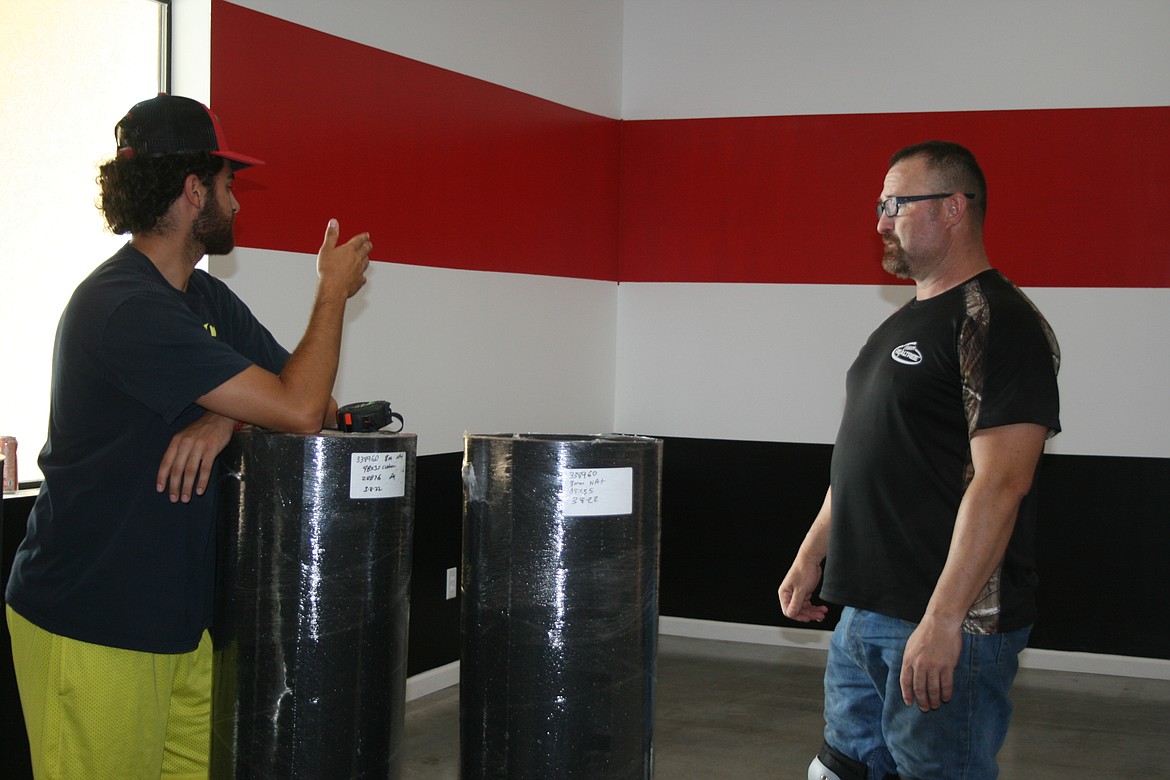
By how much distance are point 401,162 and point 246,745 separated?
2426 millimetres

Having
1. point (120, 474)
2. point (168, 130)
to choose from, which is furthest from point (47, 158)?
point (120, 474)

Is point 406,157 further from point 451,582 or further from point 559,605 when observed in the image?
point 559,605

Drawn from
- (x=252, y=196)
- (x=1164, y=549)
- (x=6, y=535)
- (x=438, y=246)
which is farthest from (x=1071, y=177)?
(x=6, y=535)

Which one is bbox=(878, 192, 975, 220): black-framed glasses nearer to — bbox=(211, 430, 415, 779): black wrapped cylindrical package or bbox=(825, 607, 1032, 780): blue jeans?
bbox=(825, 607, 1032, 780): blue jeans

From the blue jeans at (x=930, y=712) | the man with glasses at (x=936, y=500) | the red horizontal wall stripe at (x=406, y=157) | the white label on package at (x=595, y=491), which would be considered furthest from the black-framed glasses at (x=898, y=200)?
the red horizontal wall stripe at (x=406, y=157)

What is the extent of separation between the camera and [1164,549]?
176 inches

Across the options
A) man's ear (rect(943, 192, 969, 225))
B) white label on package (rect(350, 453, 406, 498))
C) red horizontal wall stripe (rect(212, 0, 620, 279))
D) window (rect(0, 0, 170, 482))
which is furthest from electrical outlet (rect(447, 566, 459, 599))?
man's ear (rect(943, 192, 969, 225))

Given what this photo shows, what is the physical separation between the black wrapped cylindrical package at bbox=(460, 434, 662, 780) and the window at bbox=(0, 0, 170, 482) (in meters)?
1.72

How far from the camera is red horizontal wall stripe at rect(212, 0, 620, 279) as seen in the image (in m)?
3.30

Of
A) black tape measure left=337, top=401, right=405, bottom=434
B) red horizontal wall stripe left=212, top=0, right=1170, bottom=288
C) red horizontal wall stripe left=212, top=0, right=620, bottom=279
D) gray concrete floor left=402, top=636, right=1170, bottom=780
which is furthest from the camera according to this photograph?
gray concrete floor left=402, top=636, right=1170, bottom=780

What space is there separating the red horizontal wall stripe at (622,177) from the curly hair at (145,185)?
48.4 inches

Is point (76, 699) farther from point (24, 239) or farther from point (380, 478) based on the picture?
point (24, 239)

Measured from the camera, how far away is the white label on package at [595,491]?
66.9 inches

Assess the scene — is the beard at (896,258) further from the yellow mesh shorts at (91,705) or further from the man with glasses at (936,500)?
the yellow mesh shorts at (91,705)
